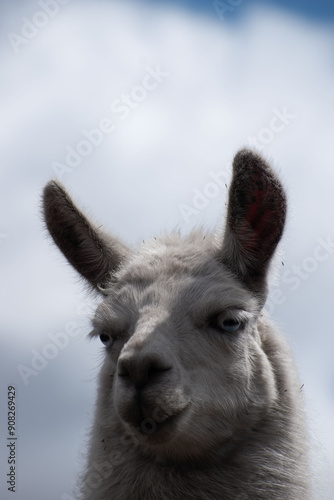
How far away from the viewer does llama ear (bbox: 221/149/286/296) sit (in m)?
5.26

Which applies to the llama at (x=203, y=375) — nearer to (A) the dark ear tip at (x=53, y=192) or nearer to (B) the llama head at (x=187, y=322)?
(B) the llama head at (x=187, y=322)

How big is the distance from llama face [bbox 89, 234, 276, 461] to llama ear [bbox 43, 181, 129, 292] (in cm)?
48

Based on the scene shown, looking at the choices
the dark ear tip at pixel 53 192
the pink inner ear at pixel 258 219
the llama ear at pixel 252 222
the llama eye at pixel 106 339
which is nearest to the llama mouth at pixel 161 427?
the llama eye at pixel 106 339

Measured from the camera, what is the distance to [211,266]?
17.5 feet

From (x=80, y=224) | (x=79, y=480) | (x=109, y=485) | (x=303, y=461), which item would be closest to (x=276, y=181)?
(x=80, y=224)

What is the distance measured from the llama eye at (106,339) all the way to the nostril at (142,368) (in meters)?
0.91

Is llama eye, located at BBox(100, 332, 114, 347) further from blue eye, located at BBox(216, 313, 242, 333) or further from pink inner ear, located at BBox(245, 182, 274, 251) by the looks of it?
pink inner ear, located at BBox(245, 182, 274, 251)

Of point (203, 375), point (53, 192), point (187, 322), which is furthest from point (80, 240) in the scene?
point (203, 375)

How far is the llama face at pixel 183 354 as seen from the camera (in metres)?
4.31

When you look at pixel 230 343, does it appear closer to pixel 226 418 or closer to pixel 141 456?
pixel 226 418

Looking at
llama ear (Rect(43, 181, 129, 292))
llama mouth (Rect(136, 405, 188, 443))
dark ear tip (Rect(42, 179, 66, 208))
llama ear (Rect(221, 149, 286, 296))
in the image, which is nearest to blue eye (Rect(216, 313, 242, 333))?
llama ear (Rect(221, 149, 286, 296))

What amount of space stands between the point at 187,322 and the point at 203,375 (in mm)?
408

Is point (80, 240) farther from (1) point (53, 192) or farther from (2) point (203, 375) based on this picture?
(2) point (203, 375)

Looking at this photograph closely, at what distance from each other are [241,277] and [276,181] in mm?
848
